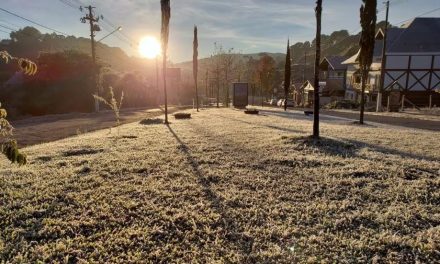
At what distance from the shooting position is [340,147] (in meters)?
11.2

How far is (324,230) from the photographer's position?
197 inches

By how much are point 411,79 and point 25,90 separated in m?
54.7

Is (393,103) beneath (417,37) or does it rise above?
beneath

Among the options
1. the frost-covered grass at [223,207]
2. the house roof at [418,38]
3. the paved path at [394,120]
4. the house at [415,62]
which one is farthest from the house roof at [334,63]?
the frost-covered grass at [223,207]

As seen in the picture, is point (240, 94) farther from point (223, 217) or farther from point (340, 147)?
point (223, 217)

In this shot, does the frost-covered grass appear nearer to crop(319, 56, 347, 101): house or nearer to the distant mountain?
crop(319, 56, 347, 101): house

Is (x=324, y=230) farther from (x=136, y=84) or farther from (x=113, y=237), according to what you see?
(x=136, y=84)

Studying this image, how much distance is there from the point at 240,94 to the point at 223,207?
3525cm

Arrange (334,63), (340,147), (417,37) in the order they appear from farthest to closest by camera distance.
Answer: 1. (334,63)
2. (417,37)
3. (340,147)

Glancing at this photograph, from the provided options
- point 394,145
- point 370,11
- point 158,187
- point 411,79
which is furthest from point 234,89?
point 158,187

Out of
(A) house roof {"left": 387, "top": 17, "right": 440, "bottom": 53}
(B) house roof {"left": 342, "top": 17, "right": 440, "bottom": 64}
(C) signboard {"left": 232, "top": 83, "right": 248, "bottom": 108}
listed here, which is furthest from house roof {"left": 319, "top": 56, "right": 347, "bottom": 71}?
(C) signboard {"left": 232, "top": 83, "right": 248, "bottom": 108}

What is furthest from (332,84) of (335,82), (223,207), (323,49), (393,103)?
(323,49)

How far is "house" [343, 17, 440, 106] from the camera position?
41531 millimetres

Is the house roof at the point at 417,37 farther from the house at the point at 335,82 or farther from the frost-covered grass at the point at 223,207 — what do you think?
the frost-covered grass at the point at 223,207
